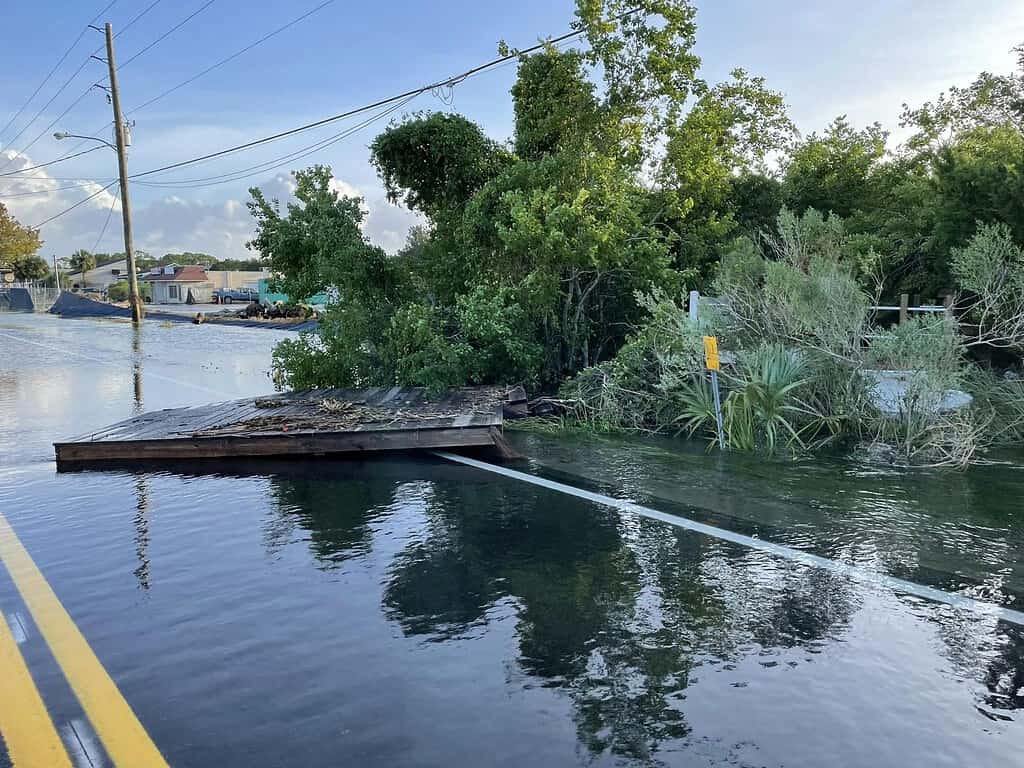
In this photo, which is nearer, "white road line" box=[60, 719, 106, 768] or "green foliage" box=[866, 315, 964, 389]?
"white road line" box=[60, 719, 106, 768]

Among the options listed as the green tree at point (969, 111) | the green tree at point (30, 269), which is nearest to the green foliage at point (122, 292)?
the green tree at point (30, 269)

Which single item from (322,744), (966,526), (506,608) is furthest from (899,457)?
(322,744)

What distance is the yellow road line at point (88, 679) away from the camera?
320 cm

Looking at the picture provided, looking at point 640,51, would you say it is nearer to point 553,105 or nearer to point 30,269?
point 553,105

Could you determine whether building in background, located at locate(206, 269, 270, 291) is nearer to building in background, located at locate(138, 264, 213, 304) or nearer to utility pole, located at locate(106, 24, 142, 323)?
building in background, located at locate(138, 264, 213, 304)

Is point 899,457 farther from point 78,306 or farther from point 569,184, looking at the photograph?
point 78,306

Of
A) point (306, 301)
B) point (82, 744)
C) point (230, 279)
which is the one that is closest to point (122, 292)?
point (230, 279)

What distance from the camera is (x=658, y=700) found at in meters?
3.62

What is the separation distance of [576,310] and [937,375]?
20.5ft

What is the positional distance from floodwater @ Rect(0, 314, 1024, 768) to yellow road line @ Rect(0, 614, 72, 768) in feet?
0.21

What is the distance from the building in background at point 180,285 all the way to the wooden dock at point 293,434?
92836 millimetres

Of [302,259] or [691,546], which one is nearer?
[691,546]

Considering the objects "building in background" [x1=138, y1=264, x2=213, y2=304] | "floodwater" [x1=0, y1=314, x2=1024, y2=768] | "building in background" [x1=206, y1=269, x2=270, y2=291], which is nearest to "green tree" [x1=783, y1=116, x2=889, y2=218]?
"floodwater" [x1=0, y1=314, x2=1024, y2=768]

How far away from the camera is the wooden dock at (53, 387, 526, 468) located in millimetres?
9125
